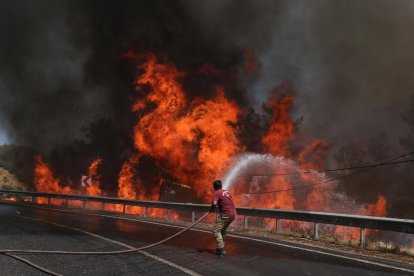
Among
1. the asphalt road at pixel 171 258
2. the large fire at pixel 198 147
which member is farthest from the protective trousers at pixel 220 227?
the large fire at pixel 198 147

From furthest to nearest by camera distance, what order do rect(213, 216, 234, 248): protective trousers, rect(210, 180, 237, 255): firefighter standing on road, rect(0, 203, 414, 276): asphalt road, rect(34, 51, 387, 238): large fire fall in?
rect(34, 51, 387, 238): large fire, rect(210, 180, 237, 255): firefighter standing on road, rect(213, 216, 234, 248): protective trousers, rect(0, 203, 414, 276): asphalt road

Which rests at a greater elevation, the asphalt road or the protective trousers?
the protective trousers

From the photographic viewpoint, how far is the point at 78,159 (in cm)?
3406

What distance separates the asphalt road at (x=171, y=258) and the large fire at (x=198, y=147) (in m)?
11.3

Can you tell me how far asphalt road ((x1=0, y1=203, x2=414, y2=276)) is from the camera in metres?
6.85

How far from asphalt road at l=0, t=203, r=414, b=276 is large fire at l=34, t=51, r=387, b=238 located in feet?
37.1

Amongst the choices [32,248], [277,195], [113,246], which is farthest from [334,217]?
Result: [277,195]

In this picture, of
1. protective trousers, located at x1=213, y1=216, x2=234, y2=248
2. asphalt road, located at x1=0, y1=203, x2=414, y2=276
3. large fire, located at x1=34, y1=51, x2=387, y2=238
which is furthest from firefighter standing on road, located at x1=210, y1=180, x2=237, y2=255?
large fire, located at x1=34, y1=51, x2=387, y2=238

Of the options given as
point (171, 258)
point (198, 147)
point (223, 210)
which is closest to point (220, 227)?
point (223, 210)

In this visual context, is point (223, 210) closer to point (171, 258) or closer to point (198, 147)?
point (171, 258)

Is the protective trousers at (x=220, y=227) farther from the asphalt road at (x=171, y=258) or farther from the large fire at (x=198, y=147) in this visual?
the large fire at (x=198, y=147)

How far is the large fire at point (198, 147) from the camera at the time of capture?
22.7m

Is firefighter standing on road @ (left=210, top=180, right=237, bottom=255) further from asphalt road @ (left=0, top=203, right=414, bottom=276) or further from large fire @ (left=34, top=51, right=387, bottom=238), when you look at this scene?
large fire @ (left=34, top=51, right=387, bottom=238)

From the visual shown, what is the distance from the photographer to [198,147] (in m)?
22.8
